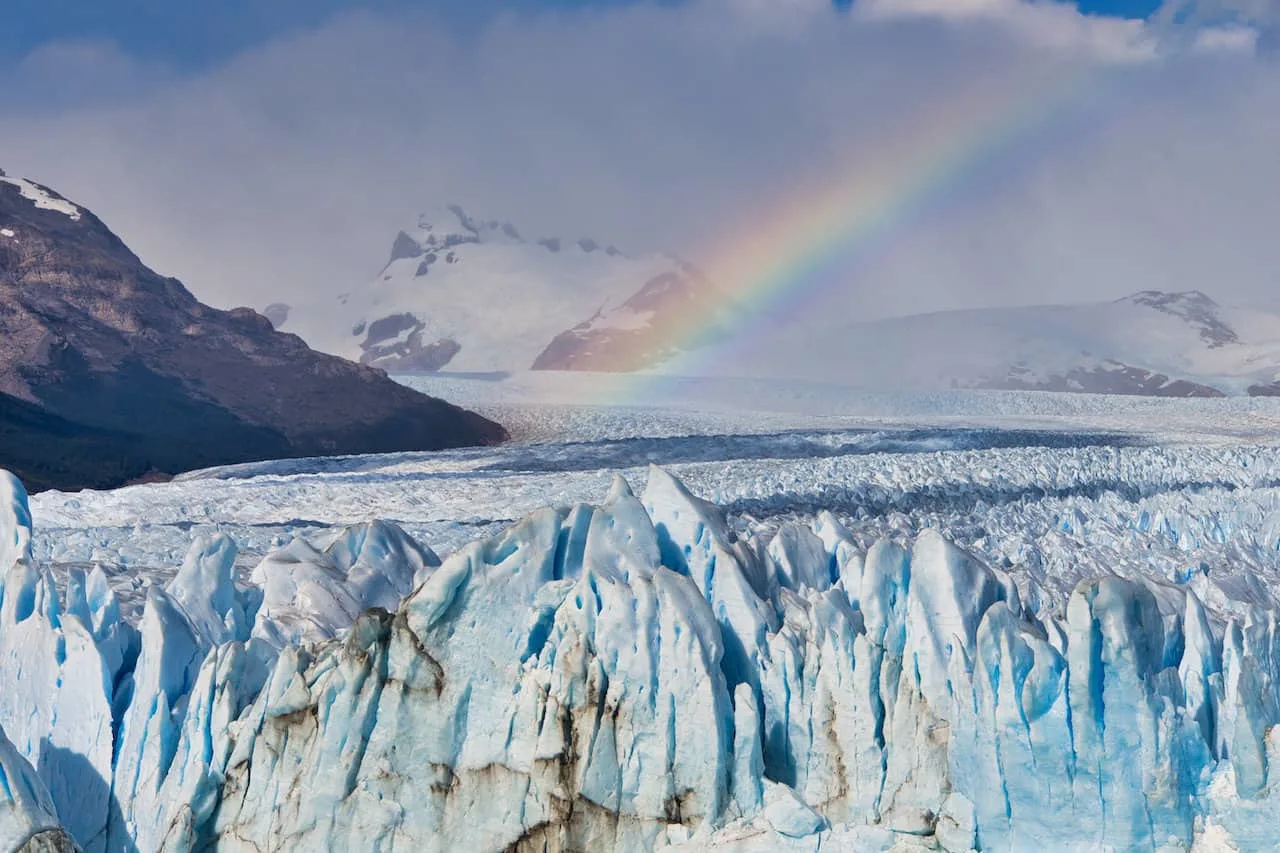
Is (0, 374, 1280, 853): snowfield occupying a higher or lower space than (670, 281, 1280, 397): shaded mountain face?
lower

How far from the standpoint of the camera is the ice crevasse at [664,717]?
28.4ft

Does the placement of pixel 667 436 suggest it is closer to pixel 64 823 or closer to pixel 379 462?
pixel 379 462

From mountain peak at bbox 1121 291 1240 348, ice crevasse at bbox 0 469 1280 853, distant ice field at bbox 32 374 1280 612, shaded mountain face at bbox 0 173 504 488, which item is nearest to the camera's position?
ice crevasse at bbox 0 469 1280 853

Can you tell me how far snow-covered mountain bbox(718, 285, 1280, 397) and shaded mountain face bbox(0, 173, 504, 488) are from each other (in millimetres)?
29458

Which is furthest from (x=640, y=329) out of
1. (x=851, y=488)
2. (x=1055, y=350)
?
(x=851, y=488)

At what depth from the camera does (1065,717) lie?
8711 mm

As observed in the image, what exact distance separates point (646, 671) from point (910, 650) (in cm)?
180

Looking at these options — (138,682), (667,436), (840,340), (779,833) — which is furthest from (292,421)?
(840,340)

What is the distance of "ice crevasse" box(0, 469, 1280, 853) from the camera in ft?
28.4

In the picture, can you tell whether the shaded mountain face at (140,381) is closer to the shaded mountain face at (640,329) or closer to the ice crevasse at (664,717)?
the ice crevasse at (664,717)

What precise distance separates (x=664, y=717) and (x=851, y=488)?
1233 centimetres

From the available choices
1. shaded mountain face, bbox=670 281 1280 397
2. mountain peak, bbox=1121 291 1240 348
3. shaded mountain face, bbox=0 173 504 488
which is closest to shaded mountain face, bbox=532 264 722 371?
shaded mountain face, bbox=670 281 1280 397

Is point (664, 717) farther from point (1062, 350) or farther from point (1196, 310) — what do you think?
point (1196, 310)

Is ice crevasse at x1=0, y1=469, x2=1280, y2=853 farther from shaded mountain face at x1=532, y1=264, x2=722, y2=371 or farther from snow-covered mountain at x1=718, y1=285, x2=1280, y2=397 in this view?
shaded mountain face at x1=532, y1=264, x2=722, y2=371
